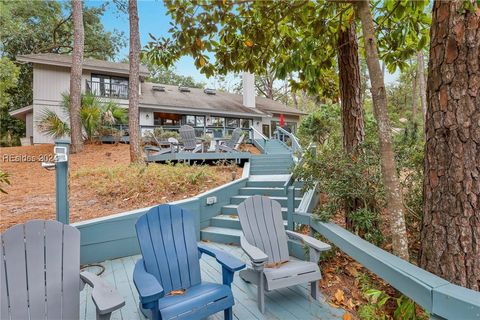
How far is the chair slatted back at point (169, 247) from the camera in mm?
2377

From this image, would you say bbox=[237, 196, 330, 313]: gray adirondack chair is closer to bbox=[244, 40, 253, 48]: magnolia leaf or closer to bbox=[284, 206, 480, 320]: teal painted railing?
bbox=[284, 206, 480, 320]: teal painted railing

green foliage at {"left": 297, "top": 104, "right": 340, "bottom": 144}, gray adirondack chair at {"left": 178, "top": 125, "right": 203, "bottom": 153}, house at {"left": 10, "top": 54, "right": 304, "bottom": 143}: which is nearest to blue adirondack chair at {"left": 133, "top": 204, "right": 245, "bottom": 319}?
gray adirondack chair at {"left": 178, "top": 125, "right": 203, "bottom": 153}

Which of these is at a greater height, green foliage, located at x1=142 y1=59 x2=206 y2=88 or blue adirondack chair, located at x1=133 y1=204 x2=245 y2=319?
green foliage, located at x1=142 y1=59 x2=206 y2=88

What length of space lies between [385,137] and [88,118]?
11433 mm

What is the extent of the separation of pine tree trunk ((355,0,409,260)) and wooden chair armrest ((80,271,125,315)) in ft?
7.75

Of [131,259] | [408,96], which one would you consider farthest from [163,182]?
[408,96]

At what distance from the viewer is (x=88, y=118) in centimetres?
1112

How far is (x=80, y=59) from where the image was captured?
11.0 m

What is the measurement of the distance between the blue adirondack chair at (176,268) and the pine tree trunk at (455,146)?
1.55m

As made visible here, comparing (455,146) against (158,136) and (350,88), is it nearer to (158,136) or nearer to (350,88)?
(350,88)

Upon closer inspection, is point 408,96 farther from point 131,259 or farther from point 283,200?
point 131,259

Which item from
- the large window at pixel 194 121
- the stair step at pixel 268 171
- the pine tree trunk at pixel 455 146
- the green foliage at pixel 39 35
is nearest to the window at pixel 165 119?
the large window at pixel 194 121

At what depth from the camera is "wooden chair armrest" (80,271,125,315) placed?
1.60m

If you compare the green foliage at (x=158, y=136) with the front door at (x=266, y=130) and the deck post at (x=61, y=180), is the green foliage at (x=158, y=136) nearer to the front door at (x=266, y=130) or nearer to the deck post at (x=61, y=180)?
the front door at (x=266, y=130)
